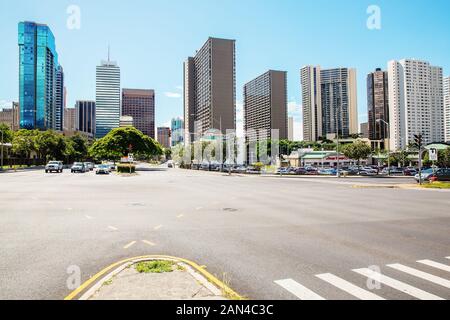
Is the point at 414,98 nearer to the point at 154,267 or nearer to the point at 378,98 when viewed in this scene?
the point at 378,98

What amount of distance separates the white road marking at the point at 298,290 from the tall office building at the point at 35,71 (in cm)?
19339

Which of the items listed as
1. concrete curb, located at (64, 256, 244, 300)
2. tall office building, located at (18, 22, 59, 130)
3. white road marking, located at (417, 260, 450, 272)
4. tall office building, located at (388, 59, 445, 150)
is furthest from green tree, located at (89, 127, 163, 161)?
tall office building, located at (18, 22, 59, 130)

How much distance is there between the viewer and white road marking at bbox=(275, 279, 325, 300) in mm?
4859

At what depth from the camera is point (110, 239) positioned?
8.55m

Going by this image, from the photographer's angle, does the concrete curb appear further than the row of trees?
No

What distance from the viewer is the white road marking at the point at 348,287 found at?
4.95 meters

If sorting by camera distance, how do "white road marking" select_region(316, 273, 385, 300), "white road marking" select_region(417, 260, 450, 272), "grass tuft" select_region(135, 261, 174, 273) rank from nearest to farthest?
"white road marking" select_region(316, 273, 385, 300) → "grass tuft" select_region(135, 261, 174, 273) → "white road marking" select_region(417, 260, 450, 272)

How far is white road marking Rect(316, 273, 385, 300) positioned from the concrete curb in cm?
172

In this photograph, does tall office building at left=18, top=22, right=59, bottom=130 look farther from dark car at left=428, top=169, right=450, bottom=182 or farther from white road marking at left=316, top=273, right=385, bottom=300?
white road marking at left=316, top=273, right=385, bottom=300

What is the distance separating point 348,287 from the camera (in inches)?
208

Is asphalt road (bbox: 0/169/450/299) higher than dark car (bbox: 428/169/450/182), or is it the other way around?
dark car (bbox: 428/169/450/182)

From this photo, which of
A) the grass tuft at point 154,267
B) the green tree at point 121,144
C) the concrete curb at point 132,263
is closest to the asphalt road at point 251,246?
the concrete curb at point 132,263
